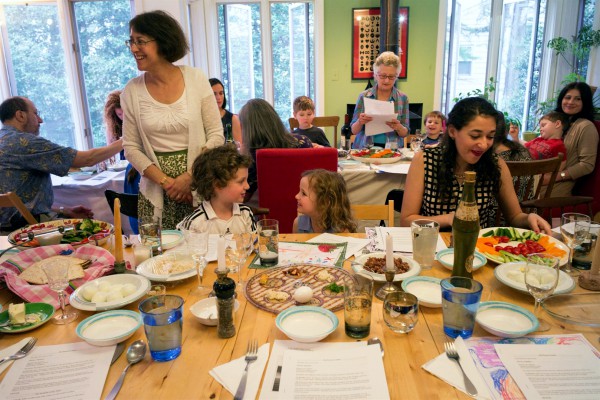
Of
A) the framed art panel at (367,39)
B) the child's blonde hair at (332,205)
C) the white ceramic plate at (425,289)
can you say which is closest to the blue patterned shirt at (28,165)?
the child's blonde hair at (332,205)

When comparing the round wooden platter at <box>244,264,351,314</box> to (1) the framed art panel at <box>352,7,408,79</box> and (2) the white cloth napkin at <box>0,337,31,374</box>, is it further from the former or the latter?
(1) the framed art panel at <box>352,7,408,79</box>

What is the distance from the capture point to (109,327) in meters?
1.10

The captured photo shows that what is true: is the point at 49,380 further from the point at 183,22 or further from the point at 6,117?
the point at 183,22

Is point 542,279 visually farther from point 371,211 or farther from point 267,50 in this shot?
point 267,50

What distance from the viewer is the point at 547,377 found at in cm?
90

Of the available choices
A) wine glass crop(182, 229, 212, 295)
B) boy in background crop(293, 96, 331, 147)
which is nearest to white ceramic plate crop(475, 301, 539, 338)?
wine glass crop(182, 229, 212, 295)


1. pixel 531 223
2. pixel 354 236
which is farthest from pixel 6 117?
pixel 531 223

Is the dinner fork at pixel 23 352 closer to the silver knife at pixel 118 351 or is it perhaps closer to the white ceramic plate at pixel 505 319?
the silver knife at pixel 118 351

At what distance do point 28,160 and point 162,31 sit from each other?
1258mm

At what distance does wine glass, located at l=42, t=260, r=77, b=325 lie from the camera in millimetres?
1156

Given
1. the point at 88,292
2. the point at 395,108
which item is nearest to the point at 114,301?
the point at 88,292

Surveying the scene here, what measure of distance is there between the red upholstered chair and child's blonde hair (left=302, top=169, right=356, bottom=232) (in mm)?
456

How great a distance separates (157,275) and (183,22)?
4.22m

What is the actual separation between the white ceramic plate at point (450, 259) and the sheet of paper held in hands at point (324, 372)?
0.55 metres
